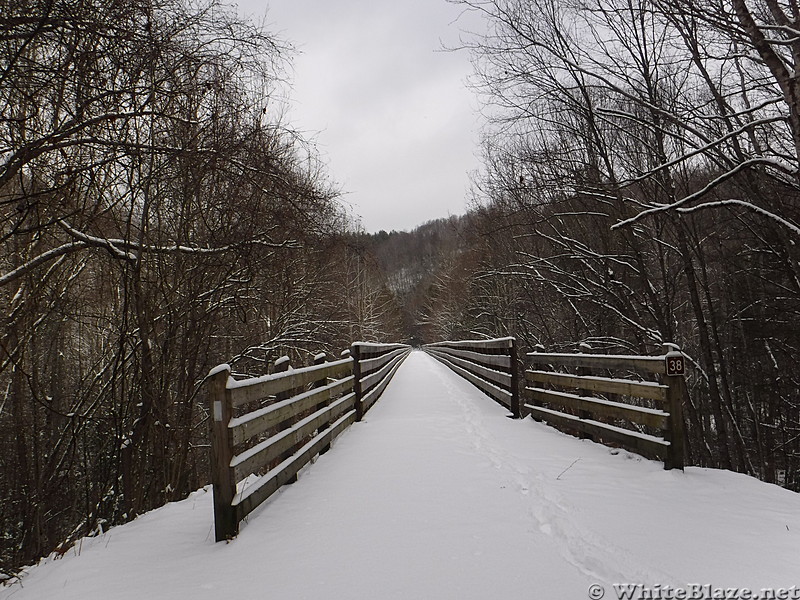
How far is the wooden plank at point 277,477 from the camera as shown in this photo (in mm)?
3367

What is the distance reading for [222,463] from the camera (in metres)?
3.19

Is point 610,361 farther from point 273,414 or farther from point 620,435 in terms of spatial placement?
point 273,414

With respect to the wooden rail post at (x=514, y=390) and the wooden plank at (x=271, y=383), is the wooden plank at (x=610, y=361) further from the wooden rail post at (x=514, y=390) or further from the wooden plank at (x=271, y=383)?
the wooden plank at (x=271, y=383)

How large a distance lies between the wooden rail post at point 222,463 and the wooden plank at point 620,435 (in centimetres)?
375

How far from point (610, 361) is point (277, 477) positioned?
12.1 feet

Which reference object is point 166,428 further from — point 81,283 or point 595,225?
point 595,225

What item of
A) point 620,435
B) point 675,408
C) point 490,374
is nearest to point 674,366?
point 675,408

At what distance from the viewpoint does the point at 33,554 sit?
262 inches

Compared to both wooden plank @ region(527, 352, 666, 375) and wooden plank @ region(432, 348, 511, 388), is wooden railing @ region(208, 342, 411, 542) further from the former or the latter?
wooden plank @ region(432, 348, 511, 388)

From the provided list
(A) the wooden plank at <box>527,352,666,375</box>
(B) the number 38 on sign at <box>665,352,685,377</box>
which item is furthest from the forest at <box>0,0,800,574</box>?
(B) the number 38 on sign at <box>665,352,685,377</box>

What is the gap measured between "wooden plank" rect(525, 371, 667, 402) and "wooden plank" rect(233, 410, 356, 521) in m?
3.18

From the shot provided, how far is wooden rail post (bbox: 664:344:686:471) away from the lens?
4309mm

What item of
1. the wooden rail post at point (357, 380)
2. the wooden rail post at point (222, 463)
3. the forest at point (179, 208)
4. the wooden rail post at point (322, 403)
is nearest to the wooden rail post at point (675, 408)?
the forest at point (179, 208)

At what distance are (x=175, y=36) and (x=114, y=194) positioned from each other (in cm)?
266
